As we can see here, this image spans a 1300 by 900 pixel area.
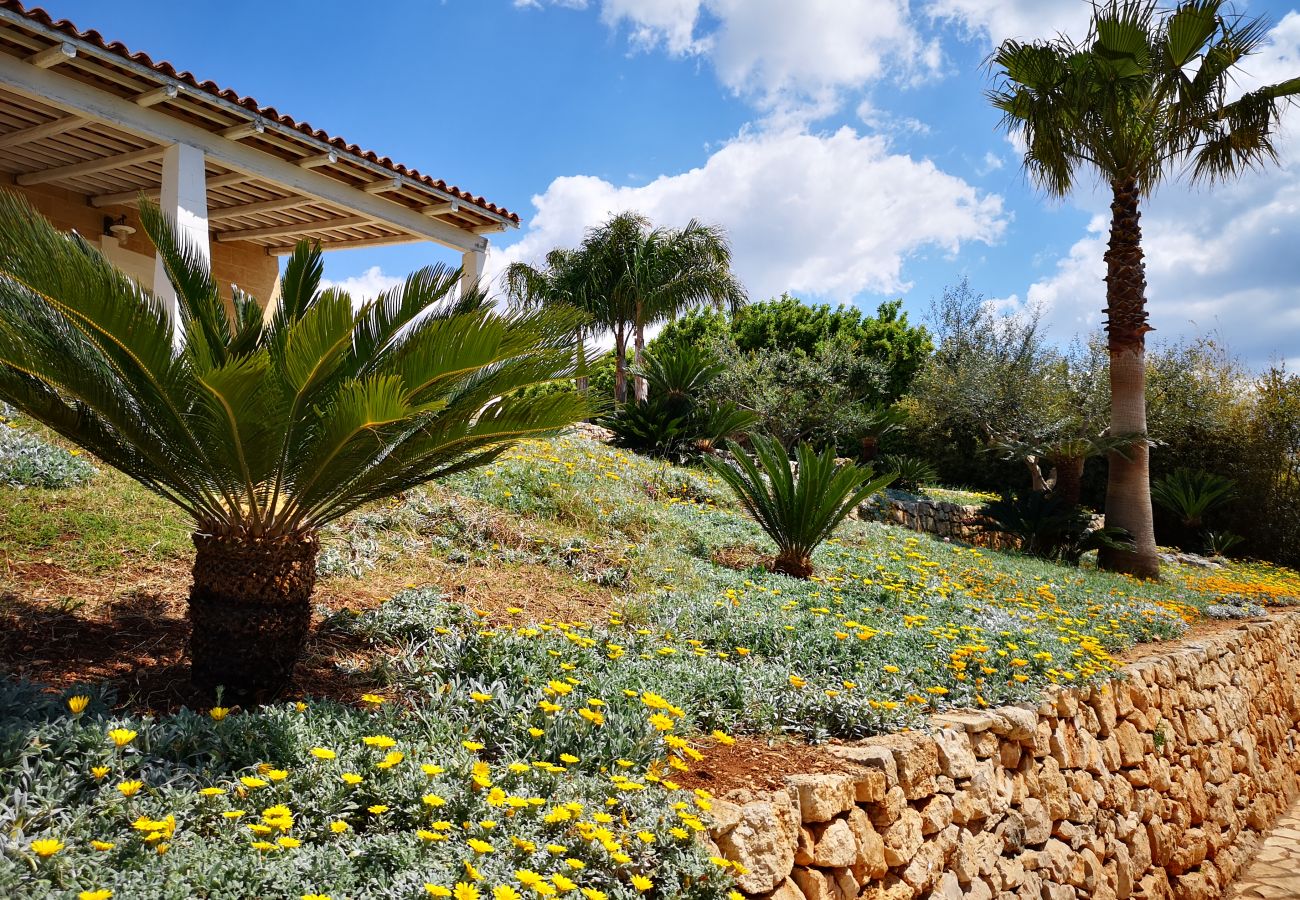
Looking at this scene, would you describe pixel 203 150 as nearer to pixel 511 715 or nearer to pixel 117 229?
pixel 117 229

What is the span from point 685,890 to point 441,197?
850cm

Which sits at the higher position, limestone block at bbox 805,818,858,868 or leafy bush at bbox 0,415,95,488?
leafy bush at bbox 0,415,95,488

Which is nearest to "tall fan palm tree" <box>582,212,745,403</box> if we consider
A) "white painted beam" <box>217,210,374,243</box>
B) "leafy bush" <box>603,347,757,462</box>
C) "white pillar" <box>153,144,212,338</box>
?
"leafy bush" <box>603,347,757,462</box>

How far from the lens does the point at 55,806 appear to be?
2.10 metres

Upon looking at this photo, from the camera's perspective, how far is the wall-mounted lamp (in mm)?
9543

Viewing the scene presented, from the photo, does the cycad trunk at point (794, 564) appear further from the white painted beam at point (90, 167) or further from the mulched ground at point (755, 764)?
the white painted beam at point (90, 167)

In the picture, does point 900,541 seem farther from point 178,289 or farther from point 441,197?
point 178,289

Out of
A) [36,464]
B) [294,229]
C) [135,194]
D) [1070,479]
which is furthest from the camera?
[1070,479]

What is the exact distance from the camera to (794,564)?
650cm

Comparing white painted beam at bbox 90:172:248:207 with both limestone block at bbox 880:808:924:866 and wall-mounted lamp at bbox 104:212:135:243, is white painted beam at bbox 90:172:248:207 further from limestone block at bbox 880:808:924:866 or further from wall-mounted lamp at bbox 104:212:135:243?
limestone block at bbox 880:808:924:866

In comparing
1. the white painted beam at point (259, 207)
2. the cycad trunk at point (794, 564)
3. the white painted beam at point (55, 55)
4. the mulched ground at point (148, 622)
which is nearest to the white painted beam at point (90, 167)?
the white painted beam at point (259, 207)

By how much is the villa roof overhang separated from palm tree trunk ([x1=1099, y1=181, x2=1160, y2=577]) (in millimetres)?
8454

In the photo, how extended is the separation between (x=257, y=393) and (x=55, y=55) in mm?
5333

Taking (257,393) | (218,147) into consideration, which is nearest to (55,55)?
(218,147)
